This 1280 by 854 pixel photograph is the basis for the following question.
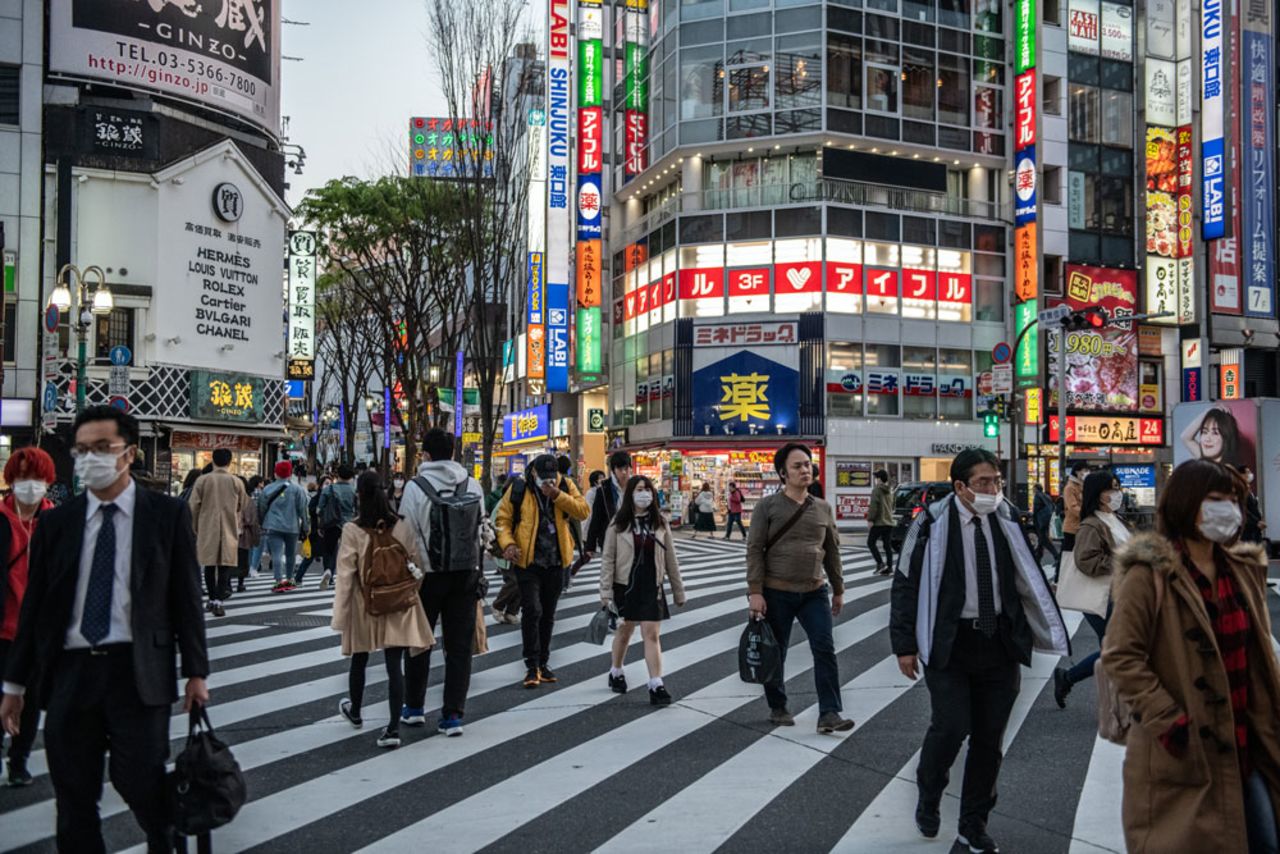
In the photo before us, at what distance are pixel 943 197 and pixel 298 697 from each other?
114ft

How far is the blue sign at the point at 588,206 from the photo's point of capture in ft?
132

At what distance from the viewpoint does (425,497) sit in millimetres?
7473

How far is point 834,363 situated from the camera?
124 feet

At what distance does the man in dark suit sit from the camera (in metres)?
10.7

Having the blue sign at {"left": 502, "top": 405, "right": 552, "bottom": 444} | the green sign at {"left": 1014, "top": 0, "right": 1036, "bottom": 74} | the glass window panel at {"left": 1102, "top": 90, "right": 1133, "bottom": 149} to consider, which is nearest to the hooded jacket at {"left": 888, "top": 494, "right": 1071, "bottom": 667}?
the green sign at {"left": 1014, "top": 0, "right": 1036, "bottom": 74}

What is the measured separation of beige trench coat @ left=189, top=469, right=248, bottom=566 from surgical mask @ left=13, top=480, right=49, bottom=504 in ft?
24.8

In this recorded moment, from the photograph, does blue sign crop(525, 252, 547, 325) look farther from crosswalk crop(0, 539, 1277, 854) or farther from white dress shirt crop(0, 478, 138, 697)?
white dress shirt crop(0, 478, 138, 697)

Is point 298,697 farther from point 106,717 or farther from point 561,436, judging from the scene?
point 561,436

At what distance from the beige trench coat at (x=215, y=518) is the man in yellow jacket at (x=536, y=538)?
5.51 m

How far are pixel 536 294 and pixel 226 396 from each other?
17811 millimetres

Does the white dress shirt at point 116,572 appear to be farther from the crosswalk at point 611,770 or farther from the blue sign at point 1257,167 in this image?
the blue sign at point 1257,167

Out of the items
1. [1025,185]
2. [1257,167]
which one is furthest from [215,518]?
[1257,167]

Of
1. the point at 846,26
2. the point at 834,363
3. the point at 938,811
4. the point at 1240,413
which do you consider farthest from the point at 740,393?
the point at 938,811

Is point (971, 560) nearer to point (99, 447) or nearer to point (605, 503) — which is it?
point (99, 447)
